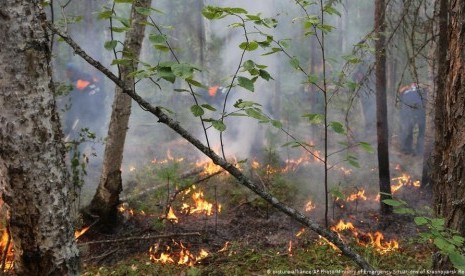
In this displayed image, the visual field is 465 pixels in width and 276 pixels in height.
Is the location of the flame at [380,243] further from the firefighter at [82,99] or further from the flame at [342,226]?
the firefighter at [82,99]

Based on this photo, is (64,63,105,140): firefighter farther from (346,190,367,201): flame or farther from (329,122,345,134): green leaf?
(329,122,345,134): green leaf

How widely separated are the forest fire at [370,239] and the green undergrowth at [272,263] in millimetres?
206

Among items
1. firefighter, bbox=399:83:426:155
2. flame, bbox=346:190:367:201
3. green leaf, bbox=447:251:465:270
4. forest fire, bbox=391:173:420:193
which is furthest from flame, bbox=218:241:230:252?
firefighter, bbox=399:83:426:155

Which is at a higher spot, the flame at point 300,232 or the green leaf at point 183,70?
the green leaf at point 183,70

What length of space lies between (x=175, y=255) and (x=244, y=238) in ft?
4.77

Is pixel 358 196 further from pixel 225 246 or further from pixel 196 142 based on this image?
pixel 196 142

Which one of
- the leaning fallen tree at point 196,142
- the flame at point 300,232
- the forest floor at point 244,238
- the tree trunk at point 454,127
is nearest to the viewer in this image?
the leaning fallen tree at point 196,142

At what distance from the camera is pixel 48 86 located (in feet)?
7.33

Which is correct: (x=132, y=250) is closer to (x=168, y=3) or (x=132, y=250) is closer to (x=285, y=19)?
(x=168, y=3)

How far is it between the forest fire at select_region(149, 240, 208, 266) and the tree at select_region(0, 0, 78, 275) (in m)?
2.89

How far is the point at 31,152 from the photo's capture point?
214cm

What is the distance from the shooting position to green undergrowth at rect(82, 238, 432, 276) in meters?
4.64

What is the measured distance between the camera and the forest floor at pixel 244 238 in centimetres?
486

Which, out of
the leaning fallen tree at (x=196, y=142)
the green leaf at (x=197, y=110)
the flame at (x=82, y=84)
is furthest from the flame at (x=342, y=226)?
the flame at (x=82, y=84)
